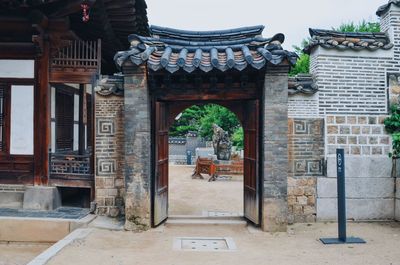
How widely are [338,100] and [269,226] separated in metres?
2.89

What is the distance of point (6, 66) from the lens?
8.38 metres

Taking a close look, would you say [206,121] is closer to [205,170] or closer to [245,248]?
[205,170]

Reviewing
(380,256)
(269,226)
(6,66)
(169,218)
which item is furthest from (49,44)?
(380,256)

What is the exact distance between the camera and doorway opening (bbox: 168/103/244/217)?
10102 millimetres

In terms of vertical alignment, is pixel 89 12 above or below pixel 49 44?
above

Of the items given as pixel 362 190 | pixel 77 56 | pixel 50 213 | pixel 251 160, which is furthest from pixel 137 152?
pixel 362 190

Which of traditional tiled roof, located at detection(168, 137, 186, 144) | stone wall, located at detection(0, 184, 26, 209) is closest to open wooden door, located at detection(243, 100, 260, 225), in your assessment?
stone wall, located at detection(0, 184, 26, 209)

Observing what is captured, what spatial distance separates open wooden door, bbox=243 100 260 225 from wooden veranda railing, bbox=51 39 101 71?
11.4 feet

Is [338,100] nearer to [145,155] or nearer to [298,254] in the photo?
[298,254]

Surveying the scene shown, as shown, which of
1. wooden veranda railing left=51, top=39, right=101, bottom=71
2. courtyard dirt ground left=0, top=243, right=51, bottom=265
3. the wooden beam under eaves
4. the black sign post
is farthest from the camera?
wooden veranda railing left=51, top=39, right=101, bottom=71

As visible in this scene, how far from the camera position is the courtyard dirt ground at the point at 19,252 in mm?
6660

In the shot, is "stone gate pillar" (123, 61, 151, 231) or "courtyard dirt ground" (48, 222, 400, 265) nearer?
"courtyard dirt ground" (48, 222, 400, 265)

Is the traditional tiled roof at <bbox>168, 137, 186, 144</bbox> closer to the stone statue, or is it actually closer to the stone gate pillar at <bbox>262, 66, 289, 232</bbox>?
the stone statue

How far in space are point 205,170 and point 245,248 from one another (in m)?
9.88
